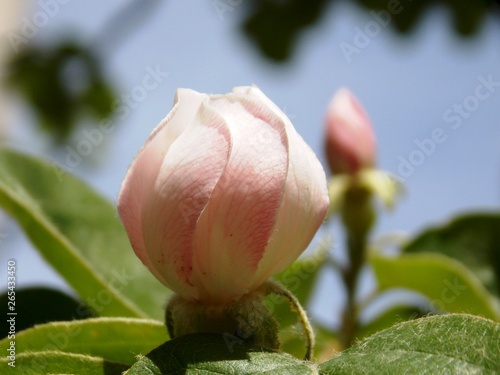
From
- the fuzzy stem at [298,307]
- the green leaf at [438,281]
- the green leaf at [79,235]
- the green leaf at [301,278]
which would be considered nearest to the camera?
the fuzzy stem at [298,307]

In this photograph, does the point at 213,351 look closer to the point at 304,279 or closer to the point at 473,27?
the point at 304,279

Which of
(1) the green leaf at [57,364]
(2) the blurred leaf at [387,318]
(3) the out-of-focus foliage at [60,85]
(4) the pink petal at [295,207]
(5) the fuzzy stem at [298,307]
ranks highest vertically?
(4) the pink petal at [295,207]

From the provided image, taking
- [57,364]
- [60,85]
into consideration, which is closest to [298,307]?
[57,364]

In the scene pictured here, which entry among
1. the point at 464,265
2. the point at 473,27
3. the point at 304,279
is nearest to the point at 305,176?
the point at 304,279

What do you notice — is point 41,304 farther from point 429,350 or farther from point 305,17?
point 305,17

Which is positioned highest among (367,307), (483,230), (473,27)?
(473,27)

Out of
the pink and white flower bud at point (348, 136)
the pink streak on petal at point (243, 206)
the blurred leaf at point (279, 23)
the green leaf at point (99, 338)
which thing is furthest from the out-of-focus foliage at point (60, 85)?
the pink streak on petal at point (243, 206)

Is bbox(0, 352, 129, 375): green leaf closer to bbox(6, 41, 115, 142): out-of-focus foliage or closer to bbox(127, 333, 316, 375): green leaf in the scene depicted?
bbox(127, 333, 316, 375): green leaf

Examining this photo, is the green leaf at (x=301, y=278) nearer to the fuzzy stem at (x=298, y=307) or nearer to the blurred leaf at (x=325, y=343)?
the blurred leaf at (x=325, y=343)
